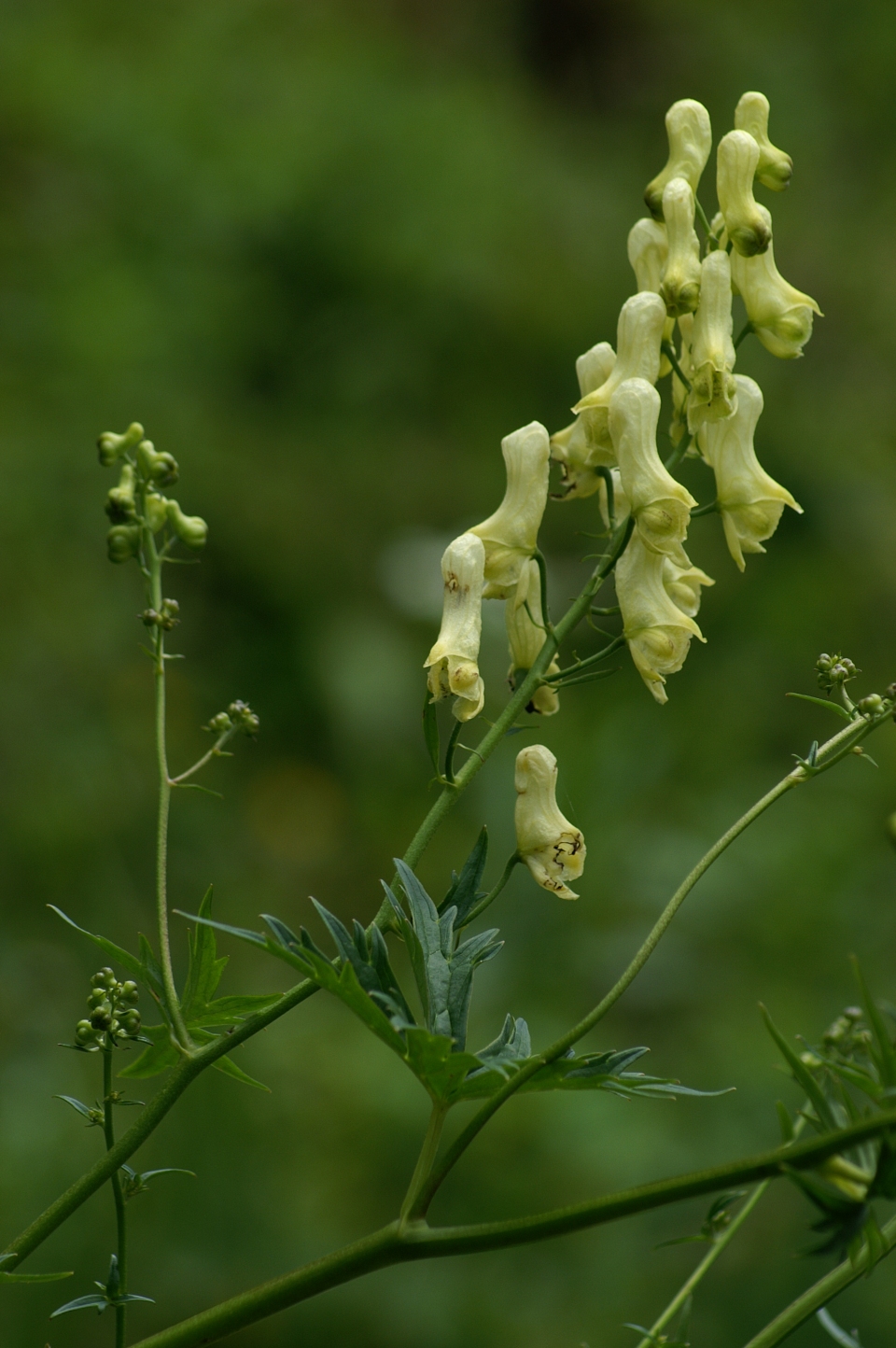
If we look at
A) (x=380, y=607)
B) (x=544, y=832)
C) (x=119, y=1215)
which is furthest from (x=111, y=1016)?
(x=380, y=607)

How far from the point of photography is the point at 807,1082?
63 centimetres

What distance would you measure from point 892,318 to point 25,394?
320cm

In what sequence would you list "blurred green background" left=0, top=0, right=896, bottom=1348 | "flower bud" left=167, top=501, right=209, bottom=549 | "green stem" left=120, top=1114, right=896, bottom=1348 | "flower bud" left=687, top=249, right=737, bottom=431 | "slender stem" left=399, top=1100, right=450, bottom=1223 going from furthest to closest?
"blurred green background" left=0, top=0, right=896, bottom=1348 < "flower bud" left=167, top=501, right=209, bottom=549 < "flower bud" left=687, top=249, right=737, bottom=431 < "slender stem" left=399, top=1100, right=450, bottom=1223 < "green stem" left=120, top=1114, right=896, bottom=1348

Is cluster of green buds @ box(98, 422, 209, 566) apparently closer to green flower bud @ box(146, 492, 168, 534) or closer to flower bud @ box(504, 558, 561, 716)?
green flower bud @ box(146, 492, 168, 534)

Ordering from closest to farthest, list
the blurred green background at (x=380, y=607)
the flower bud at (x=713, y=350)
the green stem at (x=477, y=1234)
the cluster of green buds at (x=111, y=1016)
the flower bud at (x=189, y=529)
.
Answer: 1. the green stem at (x=477, y=1234)
2. the cluster of green buds at (x=111, y=1016)
3. the flower bud at (x=713, y=350)
4. the flower bud at (x=189, y=529)
5. the blurred green background at (x=380, y=607)

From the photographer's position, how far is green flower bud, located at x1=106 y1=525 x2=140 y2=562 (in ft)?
3.37

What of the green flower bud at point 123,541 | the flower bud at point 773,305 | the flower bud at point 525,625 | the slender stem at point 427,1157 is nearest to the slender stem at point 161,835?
the green flower bud at point 123,541

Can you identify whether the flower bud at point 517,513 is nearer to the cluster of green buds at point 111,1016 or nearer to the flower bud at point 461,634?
the flower bud at point 461,634

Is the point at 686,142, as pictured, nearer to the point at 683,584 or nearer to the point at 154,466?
the point at 683,584

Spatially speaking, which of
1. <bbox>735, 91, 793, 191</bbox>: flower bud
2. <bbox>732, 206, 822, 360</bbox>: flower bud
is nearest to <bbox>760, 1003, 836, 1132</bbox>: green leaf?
<bbox>732, 206, 822, 360</bbox>: flower bud

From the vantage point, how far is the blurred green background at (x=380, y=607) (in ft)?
8.38

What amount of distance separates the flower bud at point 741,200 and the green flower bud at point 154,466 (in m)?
0.46

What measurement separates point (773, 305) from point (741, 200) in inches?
3.2

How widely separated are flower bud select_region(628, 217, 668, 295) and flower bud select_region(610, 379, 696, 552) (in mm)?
129
